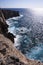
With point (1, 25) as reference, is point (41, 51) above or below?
below

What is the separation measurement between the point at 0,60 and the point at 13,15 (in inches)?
4071

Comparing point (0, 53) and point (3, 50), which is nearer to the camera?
point (0, 53)

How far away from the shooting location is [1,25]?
38.5m

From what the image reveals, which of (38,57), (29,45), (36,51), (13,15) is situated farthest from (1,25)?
(13,15)

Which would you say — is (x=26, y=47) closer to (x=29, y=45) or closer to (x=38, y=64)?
(x=29, y=45)

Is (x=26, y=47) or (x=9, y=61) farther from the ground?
(x=9, y=61)

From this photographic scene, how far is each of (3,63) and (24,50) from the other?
1924 centimetres

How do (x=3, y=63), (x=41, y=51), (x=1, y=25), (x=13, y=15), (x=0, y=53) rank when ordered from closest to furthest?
1. (x=3, y=63)
2. (x=0, y=53)
3. (x=41, y=51)
4. (x=1, y=25)
5. (x=13, y=15)

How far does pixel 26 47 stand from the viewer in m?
33.3

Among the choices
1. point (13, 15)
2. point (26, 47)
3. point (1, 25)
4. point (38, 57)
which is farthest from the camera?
point (13, 15)

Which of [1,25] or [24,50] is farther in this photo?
[1,25]

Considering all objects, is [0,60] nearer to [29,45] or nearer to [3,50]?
[3,50]

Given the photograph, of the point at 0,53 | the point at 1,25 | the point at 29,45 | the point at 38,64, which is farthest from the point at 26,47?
the point at 0,53


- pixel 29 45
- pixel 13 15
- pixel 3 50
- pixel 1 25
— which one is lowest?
pixel 13 15
